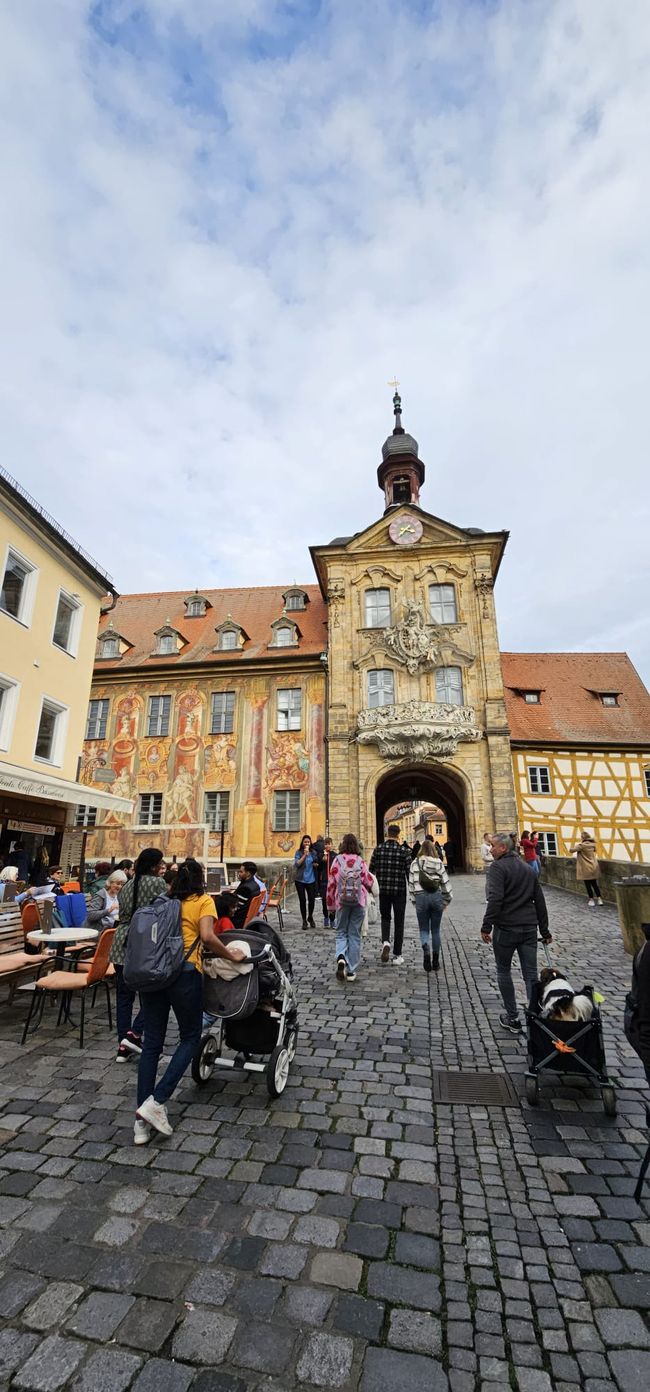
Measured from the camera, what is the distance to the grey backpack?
377 centimetres

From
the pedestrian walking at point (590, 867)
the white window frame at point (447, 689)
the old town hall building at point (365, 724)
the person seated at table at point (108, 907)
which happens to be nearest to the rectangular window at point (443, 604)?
the old town hall building at point (365, 724)

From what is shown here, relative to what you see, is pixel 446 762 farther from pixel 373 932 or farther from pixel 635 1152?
pixel 635 1152

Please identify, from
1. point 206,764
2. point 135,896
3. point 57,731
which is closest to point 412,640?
point 206,764

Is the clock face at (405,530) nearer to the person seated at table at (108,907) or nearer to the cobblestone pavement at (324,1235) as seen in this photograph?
the person seated at table at (108,907)

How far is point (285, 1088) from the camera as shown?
4.61 meters

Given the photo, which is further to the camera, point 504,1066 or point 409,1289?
point 504,1066

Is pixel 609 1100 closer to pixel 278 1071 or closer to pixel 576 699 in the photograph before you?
pixel 278 1071

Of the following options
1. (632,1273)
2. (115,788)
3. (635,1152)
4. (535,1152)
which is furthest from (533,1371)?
(115,788)

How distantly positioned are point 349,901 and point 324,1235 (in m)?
4.59

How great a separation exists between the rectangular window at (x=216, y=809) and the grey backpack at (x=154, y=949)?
21462 mm

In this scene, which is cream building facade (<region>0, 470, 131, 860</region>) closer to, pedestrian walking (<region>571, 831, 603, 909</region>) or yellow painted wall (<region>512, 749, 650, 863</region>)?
pedestrian walking (<region>571, 831, 603, 909</region>)

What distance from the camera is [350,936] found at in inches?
305

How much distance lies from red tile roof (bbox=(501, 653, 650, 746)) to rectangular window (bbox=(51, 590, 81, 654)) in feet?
57.3

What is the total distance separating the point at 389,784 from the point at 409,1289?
86.3ft
